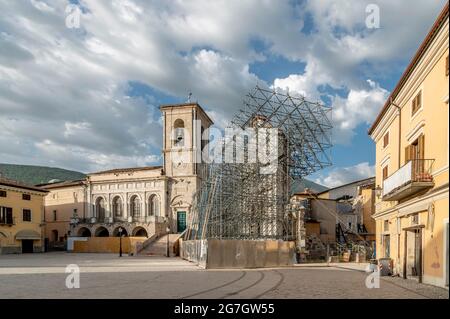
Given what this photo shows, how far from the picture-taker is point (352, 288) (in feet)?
49.5

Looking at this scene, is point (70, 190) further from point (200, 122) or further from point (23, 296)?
point (23, 296)

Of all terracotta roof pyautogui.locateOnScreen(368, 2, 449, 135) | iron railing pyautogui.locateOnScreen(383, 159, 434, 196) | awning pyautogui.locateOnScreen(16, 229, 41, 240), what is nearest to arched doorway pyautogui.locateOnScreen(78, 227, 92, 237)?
awning pyautogui.locateOnScreen(16, 229, 41, 240)

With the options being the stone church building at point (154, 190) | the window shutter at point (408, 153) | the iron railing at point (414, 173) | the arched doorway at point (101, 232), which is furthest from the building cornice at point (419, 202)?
the arched doorway at point (101, 232)

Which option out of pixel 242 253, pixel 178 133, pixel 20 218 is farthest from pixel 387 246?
pixel 20 218

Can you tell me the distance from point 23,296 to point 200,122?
4010 centimetres

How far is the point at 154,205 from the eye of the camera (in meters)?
49.4

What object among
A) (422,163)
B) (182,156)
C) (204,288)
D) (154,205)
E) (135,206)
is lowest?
(135,206)

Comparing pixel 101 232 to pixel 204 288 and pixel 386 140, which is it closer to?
pixel 386 140

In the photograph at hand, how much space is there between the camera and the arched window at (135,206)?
4984 centimetres

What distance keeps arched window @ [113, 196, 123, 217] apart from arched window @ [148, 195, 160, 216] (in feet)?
12.9

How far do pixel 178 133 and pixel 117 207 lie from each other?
1142 centimetres

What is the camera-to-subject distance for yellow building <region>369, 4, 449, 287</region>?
13352 millimetres

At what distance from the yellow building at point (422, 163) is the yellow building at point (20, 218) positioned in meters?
37.4

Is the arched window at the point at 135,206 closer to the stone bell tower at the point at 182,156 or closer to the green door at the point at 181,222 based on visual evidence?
the stone bell tower at the point at 182,156
